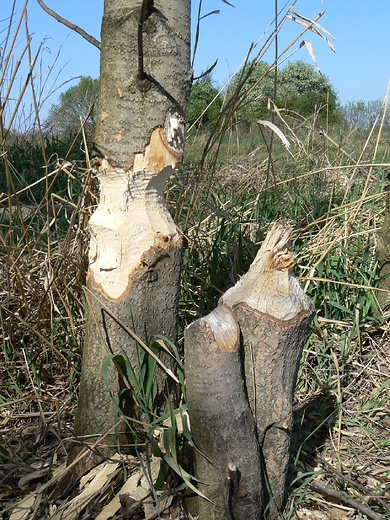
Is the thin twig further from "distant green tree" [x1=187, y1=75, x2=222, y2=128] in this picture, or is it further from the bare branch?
"distant green tree" [x1=187, y1=75, x2=222, y2=128]

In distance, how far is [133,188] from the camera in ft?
4.71

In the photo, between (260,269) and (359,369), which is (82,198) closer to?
(260,269)

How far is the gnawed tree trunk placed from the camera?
1262mm

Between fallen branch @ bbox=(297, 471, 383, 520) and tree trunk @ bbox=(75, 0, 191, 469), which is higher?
tree trunk @ bbox=(75, 0, 191, 469)

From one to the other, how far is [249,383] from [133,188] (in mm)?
600

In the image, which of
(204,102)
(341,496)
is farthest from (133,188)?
(204,102)

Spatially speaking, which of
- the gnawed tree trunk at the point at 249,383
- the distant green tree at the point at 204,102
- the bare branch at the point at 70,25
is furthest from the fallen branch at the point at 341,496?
the distant green tree at the point at 204,102

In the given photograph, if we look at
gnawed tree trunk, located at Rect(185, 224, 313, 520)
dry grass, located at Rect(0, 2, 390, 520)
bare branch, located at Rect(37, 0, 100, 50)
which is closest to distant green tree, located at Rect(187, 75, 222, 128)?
dry grass, located at Rect(0, 2, 390, 520)

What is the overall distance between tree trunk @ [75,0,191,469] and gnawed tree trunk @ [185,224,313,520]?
0.80 ft

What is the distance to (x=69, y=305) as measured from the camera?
79.2 inches

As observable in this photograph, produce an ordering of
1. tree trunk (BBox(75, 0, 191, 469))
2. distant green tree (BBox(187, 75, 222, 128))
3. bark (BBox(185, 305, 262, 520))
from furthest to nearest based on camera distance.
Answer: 1. distant green tree (BBox(187, 75, 222, 128))
2. tree trunk (BBox(75, 0, 191, 469))
3. bark (BBox(185, 305, 262, 520))

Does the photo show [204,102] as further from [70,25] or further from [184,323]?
[70,25]

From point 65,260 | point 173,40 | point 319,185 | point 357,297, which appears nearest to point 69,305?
point 65,260

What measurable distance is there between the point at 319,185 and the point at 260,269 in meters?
2.09
